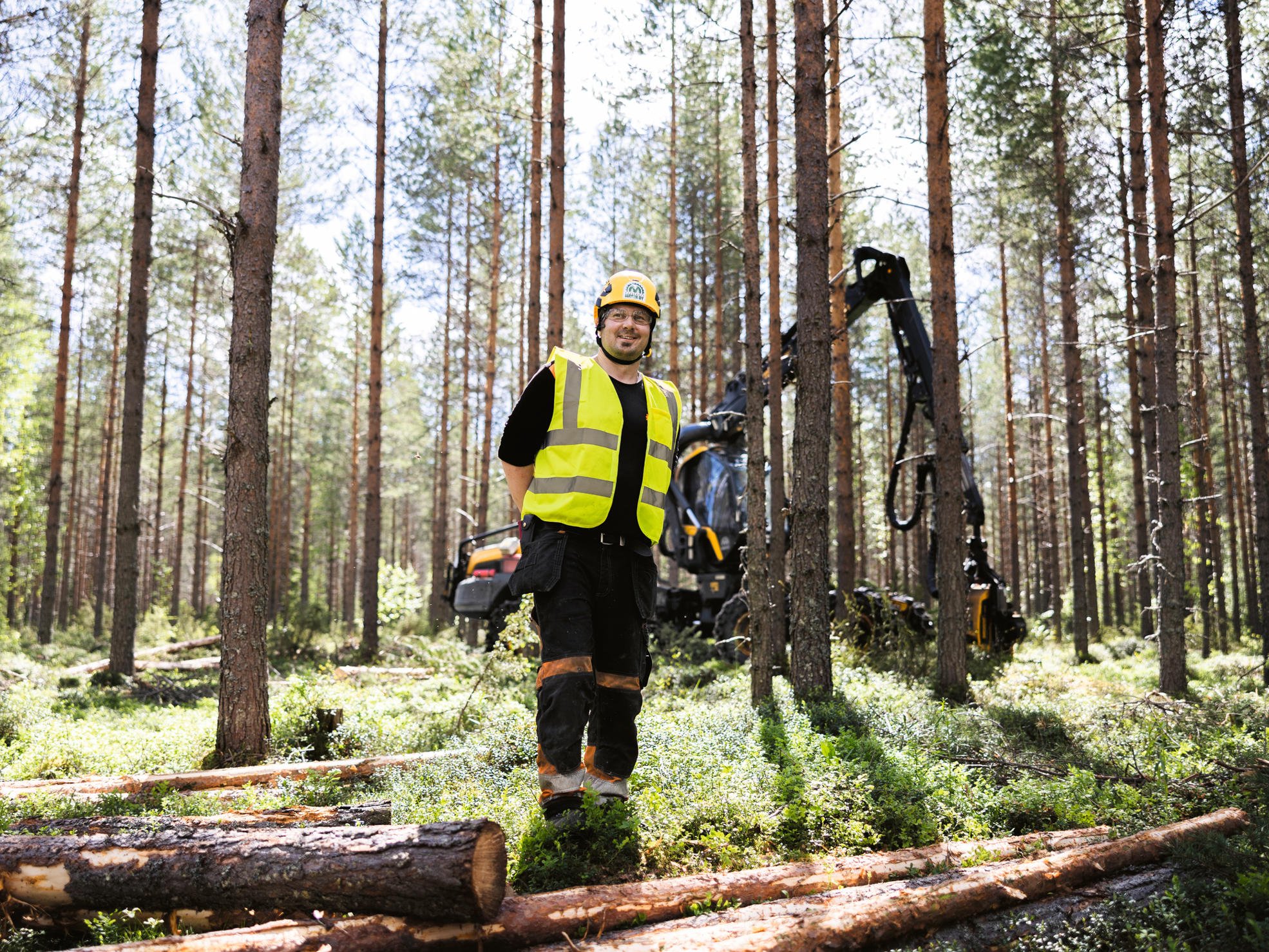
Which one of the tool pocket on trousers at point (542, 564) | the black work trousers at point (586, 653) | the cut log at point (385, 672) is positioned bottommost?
the cut log at point (385, 672)

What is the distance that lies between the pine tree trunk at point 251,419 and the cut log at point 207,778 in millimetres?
593

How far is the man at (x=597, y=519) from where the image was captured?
399cm

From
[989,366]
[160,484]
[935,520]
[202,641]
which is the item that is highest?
[989,366]

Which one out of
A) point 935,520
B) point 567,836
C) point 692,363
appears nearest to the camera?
point 567,836

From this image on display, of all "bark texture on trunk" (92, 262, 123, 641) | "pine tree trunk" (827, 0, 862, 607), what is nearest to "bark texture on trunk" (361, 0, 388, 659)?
"pine tree trunk" (827, 0, 862, 607)

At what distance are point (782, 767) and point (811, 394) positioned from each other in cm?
317

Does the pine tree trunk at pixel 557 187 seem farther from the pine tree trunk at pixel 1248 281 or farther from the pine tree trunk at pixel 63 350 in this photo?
the pine tree trunk at pixel 63 350

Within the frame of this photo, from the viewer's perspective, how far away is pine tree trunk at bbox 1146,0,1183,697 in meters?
8.97

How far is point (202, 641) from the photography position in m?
16.2

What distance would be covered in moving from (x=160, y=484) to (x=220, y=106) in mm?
13569

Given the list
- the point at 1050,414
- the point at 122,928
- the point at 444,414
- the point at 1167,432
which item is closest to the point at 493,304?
the point at 444,414

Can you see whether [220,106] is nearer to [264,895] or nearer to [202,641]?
[202,641]

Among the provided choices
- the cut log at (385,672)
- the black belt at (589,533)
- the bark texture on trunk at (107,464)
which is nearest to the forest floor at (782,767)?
the black belt at (589,533)

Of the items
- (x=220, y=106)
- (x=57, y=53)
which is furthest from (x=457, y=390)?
(x=57, y=53)
